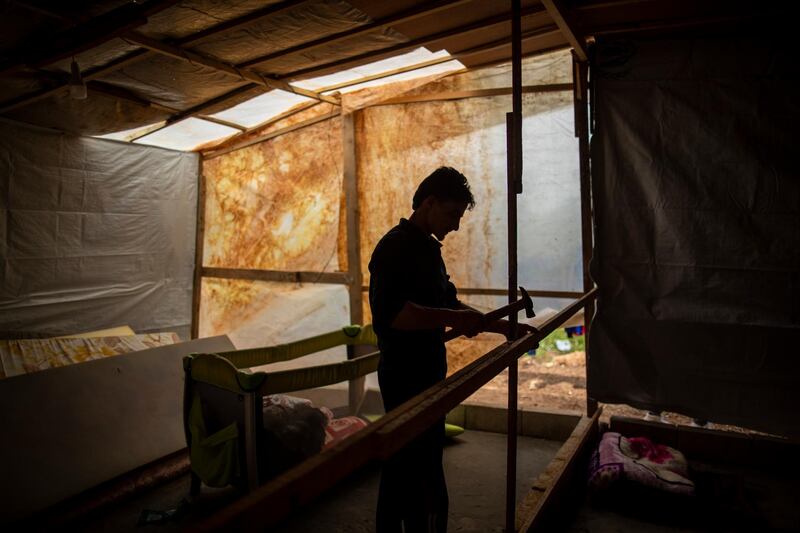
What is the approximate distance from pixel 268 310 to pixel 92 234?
6.98ft

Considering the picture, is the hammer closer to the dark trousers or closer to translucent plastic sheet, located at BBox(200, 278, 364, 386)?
the dark trousers

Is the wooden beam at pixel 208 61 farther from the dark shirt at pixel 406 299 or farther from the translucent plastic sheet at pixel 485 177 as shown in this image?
the dark shirt at pixel 406 299

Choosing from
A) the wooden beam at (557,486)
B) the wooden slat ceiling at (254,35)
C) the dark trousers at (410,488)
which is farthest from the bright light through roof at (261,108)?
the wooden beam at (557,486)

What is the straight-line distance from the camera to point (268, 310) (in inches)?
252

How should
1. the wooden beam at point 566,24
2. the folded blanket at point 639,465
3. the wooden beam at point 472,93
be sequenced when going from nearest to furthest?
the wooden beam at point 566,24, the folded blanket at point 639,465, the wooden beam at point 472,93

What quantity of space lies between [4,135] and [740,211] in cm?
638

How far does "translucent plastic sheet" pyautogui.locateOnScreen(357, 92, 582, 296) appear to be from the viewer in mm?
4695

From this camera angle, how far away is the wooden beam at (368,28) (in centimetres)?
333

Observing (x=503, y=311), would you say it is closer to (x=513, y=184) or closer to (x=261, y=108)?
(x=513, y=184)

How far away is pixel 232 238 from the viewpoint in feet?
22.3

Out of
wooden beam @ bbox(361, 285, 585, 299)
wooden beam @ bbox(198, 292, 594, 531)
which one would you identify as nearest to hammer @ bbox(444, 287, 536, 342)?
wooden beam @ bbox(198, 292, 594, 531)

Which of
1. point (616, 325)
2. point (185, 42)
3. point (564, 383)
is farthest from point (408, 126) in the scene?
point (564, 383)

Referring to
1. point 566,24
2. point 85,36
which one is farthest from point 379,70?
point 85,36

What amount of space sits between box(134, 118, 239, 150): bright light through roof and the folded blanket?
15.9ft
